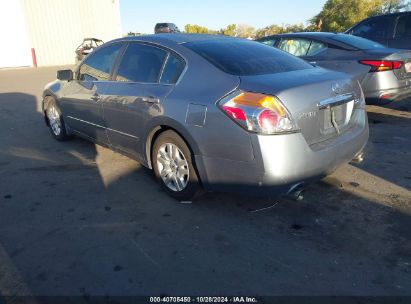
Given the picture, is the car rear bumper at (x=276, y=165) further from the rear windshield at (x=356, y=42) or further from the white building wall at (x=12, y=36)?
the white building wall at (x=12, y=36)

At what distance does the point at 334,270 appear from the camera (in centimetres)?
248

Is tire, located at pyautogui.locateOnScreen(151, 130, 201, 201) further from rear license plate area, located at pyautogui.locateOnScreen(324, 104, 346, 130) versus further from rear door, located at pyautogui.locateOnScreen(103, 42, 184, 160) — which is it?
rear license plate area, located at pyautogui.locateOnScreen(324, 104, 346, 130)

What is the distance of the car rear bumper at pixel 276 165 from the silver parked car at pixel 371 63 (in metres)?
2.94

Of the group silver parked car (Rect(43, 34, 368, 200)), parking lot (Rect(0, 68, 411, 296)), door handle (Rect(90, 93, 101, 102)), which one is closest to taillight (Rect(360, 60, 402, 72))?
parking lot (Rect(0, 68, 411, 296))

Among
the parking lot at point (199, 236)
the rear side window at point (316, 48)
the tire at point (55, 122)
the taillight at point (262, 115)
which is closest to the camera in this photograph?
the parking lot at point (199, 236)

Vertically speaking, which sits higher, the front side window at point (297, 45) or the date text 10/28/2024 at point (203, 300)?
the front side window at point (297, 45)

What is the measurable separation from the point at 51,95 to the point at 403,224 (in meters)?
5.08

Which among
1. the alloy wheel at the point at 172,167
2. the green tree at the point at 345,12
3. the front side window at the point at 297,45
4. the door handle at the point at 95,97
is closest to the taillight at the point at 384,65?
the front side window at the point at 297,45

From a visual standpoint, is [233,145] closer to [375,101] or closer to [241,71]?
[241,71]

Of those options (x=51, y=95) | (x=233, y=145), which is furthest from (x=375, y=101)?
(x=51, y=95)

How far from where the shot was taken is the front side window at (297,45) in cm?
668

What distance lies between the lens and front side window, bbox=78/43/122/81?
14.1 feet

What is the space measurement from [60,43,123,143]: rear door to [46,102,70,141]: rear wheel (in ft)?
1.11

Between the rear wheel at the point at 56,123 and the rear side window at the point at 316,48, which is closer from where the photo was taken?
the rear wheel at the point at 56,123
